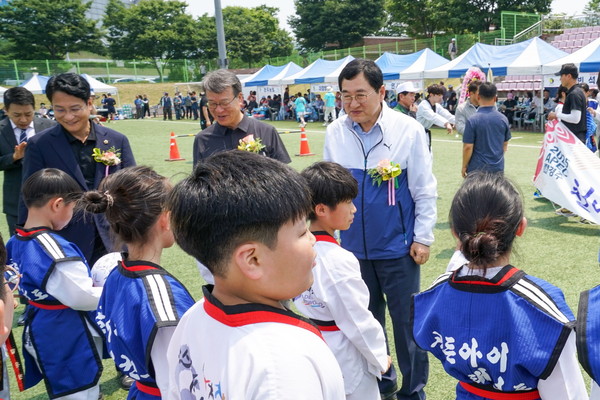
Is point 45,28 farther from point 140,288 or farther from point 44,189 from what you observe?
point 140,288

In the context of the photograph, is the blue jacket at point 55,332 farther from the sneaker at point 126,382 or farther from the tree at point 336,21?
the tree at point 336,21

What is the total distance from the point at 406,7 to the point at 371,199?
2174 inches

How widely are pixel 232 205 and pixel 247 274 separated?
163 mm

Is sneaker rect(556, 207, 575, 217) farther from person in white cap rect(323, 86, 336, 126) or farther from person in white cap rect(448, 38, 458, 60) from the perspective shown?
person in white cap rect(448, 38, 458, 60)

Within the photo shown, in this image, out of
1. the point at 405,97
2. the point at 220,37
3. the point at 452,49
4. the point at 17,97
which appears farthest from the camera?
the point at 452,49

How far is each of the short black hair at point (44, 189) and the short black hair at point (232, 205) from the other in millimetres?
1984

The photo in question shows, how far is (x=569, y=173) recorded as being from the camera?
6.34 meters

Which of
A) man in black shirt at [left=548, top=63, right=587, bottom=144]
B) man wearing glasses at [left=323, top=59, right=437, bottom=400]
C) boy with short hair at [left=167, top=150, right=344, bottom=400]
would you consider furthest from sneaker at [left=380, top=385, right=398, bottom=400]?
man in black shirt at [left=548, top=63, right=587, bottom=144]

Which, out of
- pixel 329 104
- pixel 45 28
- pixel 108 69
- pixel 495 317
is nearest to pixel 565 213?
pixel 495 317

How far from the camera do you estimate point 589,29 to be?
24703 mm

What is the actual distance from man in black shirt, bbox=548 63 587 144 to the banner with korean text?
0.98 feet

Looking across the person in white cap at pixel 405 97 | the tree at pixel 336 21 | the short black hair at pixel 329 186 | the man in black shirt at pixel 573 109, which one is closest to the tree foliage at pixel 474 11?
the tree at pixel 336 21

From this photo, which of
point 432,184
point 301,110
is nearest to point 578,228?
point 432,184

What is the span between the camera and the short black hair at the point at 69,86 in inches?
129
